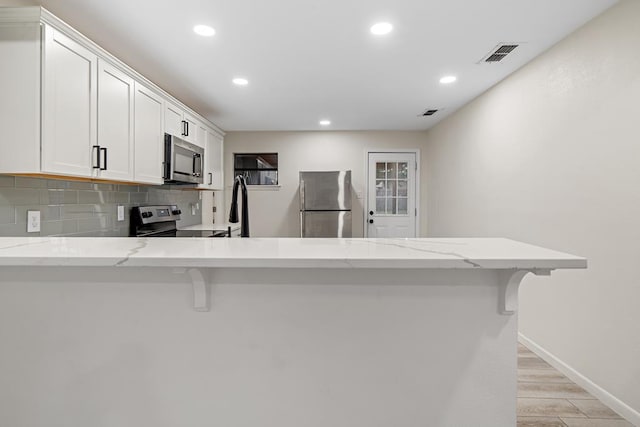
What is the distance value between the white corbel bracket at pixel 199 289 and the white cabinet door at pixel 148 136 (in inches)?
73.6

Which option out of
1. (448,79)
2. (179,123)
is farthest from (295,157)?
(448,79)

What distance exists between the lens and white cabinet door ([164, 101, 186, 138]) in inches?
125

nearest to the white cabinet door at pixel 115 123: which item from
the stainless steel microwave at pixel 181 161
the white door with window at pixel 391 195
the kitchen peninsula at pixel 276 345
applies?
the stainless steel microwave at pixel 181 161

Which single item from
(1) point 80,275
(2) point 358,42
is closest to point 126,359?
(1) point 80,275

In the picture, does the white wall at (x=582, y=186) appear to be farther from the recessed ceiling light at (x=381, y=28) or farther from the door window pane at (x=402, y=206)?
the door window pane at (x=402, y=206)

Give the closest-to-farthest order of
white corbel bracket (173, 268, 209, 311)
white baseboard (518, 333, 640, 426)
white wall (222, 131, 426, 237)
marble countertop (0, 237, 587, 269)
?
marble countertop (0, 237, 587, 269), white corbel bracket (173, 268, 209, 311), white baseboard (518, 333, 640, 426), white wall (222, 131, 426, 237)

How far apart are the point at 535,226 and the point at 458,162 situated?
1715mm

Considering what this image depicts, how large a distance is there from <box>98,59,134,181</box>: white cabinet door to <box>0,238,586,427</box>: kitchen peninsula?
4.13 feet

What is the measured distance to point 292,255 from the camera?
0.98 m

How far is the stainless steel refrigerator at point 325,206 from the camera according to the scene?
196 inches

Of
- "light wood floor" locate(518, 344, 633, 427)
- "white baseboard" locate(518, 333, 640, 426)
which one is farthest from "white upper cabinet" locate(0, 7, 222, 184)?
"white baseboard" locate(518, 333, 640, 426)

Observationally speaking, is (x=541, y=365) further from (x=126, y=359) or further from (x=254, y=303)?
(x=126, y=359)

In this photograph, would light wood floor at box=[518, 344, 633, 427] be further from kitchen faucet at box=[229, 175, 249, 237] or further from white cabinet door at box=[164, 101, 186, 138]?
white cabinet door at box=[164, 101, 186, 138]

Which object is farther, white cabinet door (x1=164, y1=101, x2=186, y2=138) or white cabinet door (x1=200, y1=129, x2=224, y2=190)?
white cabinet door (x1=200, y1=129, x2=224, y2=190)
